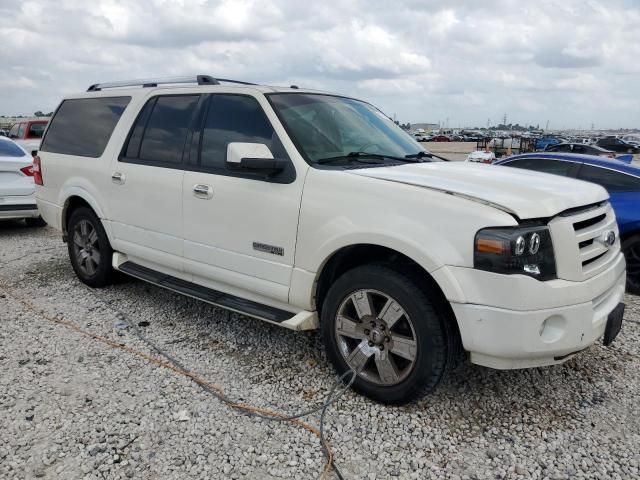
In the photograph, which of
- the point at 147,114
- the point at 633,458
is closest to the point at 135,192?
the point at 147,114

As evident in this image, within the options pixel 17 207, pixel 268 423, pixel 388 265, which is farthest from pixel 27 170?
pixel 388 265

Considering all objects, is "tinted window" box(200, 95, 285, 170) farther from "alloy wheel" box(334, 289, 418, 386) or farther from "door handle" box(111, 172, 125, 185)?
"alloy wheel" box(334, 289, 418, 386)

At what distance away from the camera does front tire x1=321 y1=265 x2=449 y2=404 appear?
9.40 ft

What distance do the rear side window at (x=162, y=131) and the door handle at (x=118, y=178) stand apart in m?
0.14

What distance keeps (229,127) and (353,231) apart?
1418mm

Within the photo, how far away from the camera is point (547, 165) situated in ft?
22.3

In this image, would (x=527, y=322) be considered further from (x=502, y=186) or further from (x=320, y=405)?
(x=320, y=405)

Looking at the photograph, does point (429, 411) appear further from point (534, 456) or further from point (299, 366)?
point (299, 366)

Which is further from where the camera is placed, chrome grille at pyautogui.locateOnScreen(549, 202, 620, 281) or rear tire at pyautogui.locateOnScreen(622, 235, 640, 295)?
→ rear tire at pyautogui.locateOnScreen(622, 235, 640, 295)

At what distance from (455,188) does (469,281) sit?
0.54 meters

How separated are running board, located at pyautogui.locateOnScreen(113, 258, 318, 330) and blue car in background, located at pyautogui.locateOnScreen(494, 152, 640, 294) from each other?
413 centimetres

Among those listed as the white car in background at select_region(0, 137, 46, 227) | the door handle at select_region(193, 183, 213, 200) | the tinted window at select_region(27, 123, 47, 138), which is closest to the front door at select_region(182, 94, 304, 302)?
the door handle at select_region(193, 183, 213, 200)

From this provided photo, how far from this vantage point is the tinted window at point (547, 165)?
21.6 feet

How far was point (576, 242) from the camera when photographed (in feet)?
9.11
